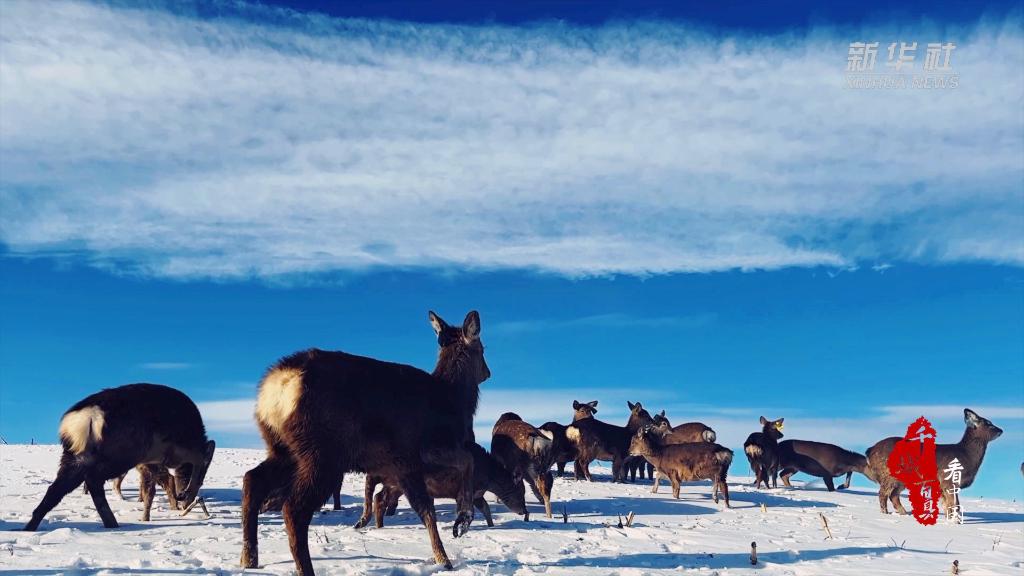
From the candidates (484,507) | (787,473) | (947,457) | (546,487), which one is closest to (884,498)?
(947,457)

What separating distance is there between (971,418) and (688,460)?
32.5 ft

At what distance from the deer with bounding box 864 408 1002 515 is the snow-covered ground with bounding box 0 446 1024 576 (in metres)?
1.34

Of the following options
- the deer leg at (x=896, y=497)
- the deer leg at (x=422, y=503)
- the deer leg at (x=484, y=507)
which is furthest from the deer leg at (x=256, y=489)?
the deer leg at (x=896, y=497)

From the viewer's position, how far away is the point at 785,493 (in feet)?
86.4

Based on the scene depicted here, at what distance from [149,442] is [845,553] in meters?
12.2

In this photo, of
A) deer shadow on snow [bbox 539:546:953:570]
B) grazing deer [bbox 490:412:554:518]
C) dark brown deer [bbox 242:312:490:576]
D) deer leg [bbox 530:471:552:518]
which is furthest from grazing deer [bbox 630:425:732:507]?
dark brown deer [bbox 242:312:490:576]

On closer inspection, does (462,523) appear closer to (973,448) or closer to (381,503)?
(381,503)

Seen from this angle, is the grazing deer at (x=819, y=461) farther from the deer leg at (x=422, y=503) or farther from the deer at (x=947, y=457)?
the deer leg at (x=422, y=503)

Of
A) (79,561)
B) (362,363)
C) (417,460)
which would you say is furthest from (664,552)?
(79,561)

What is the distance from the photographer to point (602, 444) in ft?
86.5

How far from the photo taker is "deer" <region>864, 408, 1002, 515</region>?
2334 centimetres

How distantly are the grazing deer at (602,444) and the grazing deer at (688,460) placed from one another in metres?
2.35

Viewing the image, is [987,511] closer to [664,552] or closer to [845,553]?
[845,553]

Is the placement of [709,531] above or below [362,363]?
below
